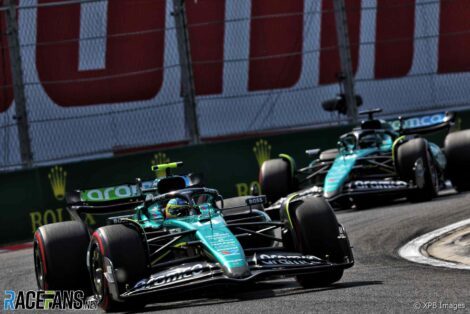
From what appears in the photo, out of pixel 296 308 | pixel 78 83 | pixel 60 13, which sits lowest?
pixel 296 308

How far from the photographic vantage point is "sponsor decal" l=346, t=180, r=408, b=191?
50.9 ft

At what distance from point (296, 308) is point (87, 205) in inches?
154

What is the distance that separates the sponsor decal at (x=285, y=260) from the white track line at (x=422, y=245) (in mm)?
1282

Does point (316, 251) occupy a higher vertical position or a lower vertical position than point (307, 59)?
lower

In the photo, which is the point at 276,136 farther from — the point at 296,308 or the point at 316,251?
the point at 296,308

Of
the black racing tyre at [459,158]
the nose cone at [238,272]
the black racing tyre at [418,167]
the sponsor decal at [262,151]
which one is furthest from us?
the sponsor decal at [262,151]

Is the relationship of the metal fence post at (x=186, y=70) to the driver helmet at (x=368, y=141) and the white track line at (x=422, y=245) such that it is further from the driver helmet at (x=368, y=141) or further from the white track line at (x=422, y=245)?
→ the white track line at (x=422, y=245)

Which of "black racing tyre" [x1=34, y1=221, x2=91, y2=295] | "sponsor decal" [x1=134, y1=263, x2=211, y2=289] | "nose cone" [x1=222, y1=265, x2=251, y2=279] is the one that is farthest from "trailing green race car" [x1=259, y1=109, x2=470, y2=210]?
"nose cone" [x1=222, y1=265, x2=251, y2=279]

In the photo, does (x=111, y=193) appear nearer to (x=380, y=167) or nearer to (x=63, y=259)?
(x=63, y=259)

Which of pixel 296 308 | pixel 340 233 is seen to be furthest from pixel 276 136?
pixel 296 308

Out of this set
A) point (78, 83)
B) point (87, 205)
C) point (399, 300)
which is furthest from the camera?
point (78, 83)

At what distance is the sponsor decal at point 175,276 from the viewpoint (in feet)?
28.3

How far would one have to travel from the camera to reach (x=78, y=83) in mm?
17609

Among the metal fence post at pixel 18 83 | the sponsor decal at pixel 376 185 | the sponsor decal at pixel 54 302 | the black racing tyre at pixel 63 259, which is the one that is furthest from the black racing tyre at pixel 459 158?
the sponsor decal at pixel 54 302
